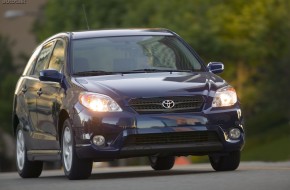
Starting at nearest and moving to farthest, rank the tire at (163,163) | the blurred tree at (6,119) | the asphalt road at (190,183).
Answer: the asphalt road at (190,183)
the tire at (163,163)
the blurred tree at (6,119)

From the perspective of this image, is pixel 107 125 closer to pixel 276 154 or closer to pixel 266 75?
pixel 276 154

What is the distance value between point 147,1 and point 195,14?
3.80 meters

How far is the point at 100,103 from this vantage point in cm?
1495

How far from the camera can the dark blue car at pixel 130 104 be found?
1494cm

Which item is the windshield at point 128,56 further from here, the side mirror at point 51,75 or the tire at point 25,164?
the tire at point 25,164

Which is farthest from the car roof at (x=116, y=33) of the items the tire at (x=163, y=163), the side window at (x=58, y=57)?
the tire at (x=163, y=163)

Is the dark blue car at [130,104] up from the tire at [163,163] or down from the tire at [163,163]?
up

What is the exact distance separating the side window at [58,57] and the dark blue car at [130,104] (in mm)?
20

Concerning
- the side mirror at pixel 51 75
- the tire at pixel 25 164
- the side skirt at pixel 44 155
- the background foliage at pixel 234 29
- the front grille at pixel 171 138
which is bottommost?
the background foliage at pixel 234 29

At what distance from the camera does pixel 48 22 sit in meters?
74.0

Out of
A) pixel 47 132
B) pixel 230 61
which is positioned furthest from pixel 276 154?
pixel 47 132

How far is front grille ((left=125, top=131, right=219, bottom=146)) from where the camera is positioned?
49.0 ft

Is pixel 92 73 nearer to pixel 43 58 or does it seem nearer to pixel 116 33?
pixel 116 33

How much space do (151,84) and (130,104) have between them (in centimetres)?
42
